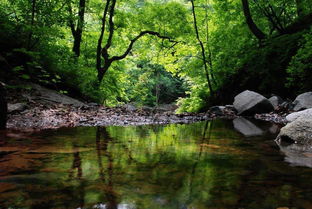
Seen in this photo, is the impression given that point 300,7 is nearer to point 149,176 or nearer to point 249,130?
point 249,130

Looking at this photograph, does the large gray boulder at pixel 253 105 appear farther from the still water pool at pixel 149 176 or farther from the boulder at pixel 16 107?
the boulder at pixel 16 107

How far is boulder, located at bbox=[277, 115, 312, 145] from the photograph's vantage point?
379 cm

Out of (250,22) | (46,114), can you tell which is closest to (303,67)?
(250,22)

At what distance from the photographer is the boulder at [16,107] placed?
6.06 m

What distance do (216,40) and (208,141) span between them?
9860 mm

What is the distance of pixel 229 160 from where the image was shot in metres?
2.83

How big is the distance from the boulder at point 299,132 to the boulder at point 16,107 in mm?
5587

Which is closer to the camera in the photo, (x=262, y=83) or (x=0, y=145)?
(x=0, y=145)

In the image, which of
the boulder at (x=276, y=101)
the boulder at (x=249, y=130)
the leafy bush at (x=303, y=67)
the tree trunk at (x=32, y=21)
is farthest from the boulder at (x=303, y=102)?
the tree trunk at (x=32, y=21)

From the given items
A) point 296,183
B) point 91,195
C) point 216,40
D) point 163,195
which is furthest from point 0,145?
point 216,40

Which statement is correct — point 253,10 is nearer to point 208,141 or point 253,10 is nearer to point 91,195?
point 208,141

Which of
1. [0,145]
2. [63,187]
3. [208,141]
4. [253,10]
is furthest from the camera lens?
[253,10]

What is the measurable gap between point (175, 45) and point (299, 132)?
1139cm

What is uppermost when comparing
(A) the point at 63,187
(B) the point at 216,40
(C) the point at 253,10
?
(C) the point at 253,10
